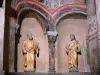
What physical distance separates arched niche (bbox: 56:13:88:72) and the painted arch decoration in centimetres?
27

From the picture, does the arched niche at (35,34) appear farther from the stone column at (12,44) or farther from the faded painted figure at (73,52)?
the faded painted figure at (73,52)

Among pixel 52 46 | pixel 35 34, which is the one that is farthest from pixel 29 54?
pixel 35 34

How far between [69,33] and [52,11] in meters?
1.23

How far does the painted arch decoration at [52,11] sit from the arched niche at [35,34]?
25cm

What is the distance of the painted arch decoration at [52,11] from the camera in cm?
1052

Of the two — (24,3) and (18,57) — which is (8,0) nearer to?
(24,3)

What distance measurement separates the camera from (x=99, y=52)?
9352mm

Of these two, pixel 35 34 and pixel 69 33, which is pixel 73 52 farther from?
pixel 35 34

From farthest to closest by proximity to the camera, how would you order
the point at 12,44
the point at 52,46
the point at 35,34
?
the point at 35,34
the point at 52,46
the point at 12,44

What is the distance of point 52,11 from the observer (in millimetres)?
10758

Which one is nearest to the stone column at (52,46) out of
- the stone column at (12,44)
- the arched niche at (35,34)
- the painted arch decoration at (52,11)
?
the arched niche at (35,34)

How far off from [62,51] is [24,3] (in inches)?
100

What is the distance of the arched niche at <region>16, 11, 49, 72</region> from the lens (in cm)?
1033

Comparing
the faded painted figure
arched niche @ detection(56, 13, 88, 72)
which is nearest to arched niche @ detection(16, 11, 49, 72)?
arched niche @ detection(56, 13, 88, 72)
